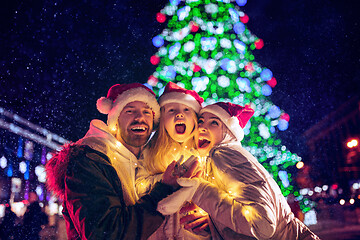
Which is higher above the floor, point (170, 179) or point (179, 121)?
point (179, 121)

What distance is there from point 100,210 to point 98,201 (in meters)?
0.08

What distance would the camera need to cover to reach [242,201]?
2.62 metres

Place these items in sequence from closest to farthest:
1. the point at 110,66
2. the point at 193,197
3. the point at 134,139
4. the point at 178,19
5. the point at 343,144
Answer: the point at 193,197, the point at 134,139, the point at 178,19, the point at 110,66, the point at 343,144

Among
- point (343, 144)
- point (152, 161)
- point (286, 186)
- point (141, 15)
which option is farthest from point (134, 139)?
point (343, 144)

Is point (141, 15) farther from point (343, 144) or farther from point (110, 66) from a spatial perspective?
point (343, 144)

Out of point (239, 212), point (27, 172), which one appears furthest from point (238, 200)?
point (27, 172)

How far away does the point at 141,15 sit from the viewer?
1273 cm

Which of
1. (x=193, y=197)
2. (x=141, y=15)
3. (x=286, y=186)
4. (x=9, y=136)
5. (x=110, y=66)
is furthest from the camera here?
(x=9, y=136)

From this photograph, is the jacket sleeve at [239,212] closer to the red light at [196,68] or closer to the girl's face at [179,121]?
the girl's face at [179,121]

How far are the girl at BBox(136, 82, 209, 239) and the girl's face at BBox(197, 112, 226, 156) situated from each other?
4.5 inches

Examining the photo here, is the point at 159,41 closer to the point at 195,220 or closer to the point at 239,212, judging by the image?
the point at 195,220

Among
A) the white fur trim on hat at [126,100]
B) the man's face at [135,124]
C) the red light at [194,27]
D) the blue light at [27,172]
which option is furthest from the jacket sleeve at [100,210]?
the blue light at [27,172]

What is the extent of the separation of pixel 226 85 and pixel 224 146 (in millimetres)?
5685

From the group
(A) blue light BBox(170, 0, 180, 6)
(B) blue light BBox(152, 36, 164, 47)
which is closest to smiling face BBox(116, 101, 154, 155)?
(B) blue light BBox(152, 36, 164, 47)
